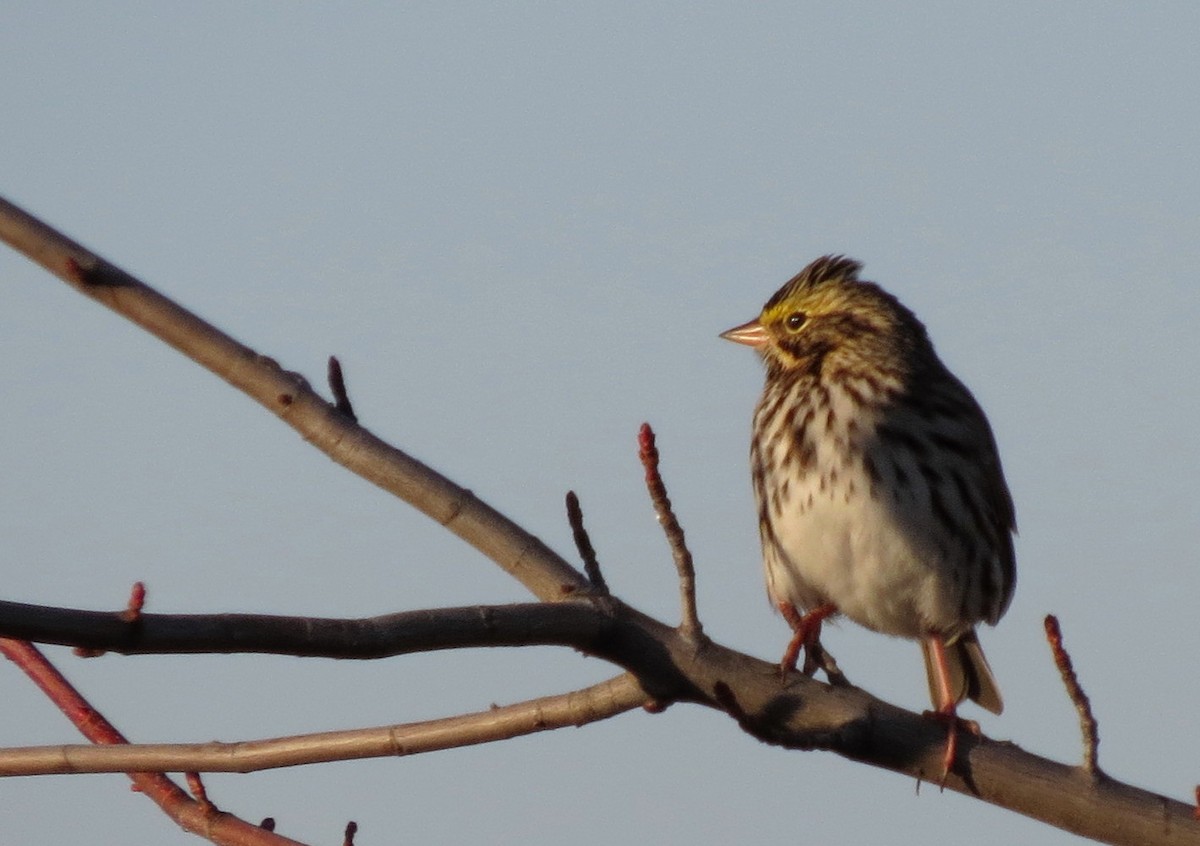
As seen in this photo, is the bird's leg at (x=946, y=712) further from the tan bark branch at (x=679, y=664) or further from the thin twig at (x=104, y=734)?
the thin twig at (x=104, y=734)

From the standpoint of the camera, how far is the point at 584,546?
372cm

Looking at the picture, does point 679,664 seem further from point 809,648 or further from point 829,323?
point 829,323

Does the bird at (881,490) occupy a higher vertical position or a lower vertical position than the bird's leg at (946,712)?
higher

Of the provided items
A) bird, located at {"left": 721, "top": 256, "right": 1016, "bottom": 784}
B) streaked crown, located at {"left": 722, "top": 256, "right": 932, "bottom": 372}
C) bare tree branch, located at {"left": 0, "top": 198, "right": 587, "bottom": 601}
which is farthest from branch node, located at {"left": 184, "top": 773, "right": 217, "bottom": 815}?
streaked crown, located at {"left": 722, "top": 256, "right": 932, "bottom": 372}

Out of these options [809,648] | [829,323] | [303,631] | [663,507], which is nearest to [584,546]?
[663,507]

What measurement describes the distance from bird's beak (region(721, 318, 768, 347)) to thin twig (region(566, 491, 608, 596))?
3615 millimetres

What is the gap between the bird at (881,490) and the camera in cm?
622

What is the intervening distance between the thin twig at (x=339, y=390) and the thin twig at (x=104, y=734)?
2.81ft

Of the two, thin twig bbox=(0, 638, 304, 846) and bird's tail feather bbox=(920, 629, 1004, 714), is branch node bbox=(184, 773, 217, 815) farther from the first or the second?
bird's tail feather bbox=(920, 629, 1004, 714)

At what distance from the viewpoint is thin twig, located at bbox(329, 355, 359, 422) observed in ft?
13.0

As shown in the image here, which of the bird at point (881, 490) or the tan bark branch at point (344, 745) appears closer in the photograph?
the tan bark branch at point (344, 745)

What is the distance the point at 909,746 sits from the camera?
4.28 metres

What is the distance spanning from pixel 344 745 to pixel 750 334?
3.87 metres

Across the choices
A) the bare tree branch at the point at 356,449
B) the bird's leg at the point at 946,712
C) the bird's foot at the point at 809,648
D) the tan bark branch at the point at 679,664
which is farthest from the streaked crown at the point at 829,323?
the bare tree branch at the point at 356,449
